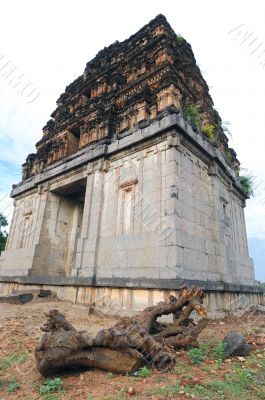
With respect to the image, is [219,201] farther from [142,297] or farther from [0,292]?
[0,292]

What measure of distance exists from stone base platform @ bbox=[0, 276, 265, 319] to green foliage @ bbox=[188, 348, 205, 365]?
2.38 metres

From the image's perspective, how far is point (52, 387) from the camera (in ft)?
12.6

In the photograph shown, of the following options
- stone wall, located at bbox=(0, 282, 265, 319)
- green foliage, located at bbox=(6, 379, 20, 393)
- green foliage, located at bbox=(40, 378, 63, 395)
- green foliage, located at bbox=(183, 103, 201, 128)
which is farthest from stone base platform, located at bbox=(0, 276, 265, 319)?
green foliage, located at bbox=(183, 103, 201, 128)

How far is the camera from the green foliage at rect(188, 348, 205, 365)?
15.3 feet

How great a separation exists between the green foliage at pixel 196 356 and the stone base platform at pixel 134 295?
238cm

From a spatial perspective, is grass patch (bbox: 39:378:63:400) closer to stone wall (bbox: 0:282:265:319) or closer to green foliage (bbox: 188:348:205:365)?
green foliage (bbox: 188:348:205:365)

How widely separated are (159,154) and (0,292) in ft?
35.7

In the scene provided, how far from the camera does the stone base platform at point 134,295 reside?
25.7 feet

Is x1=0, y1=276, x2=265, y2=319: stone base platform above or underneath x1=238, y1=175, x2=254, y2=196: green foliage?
underneath

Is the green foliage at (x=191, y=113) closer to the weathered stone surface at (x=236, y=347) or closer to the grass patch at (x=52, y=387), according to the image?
the weathered stone surface at (x=236, y=347)

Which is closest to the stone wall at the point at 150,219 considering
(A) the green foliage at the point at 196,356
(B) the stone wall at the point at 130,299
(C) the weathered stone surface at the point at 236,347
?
(B) the stone wall at the point at 130,299

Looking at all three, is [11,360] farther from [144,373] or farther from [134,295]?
[134,295]

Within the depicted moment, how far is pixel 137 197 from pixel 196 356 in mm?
5798

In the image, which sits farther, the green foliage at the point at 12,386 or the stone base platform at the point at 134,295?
the stone base platform at the point at 134,295
